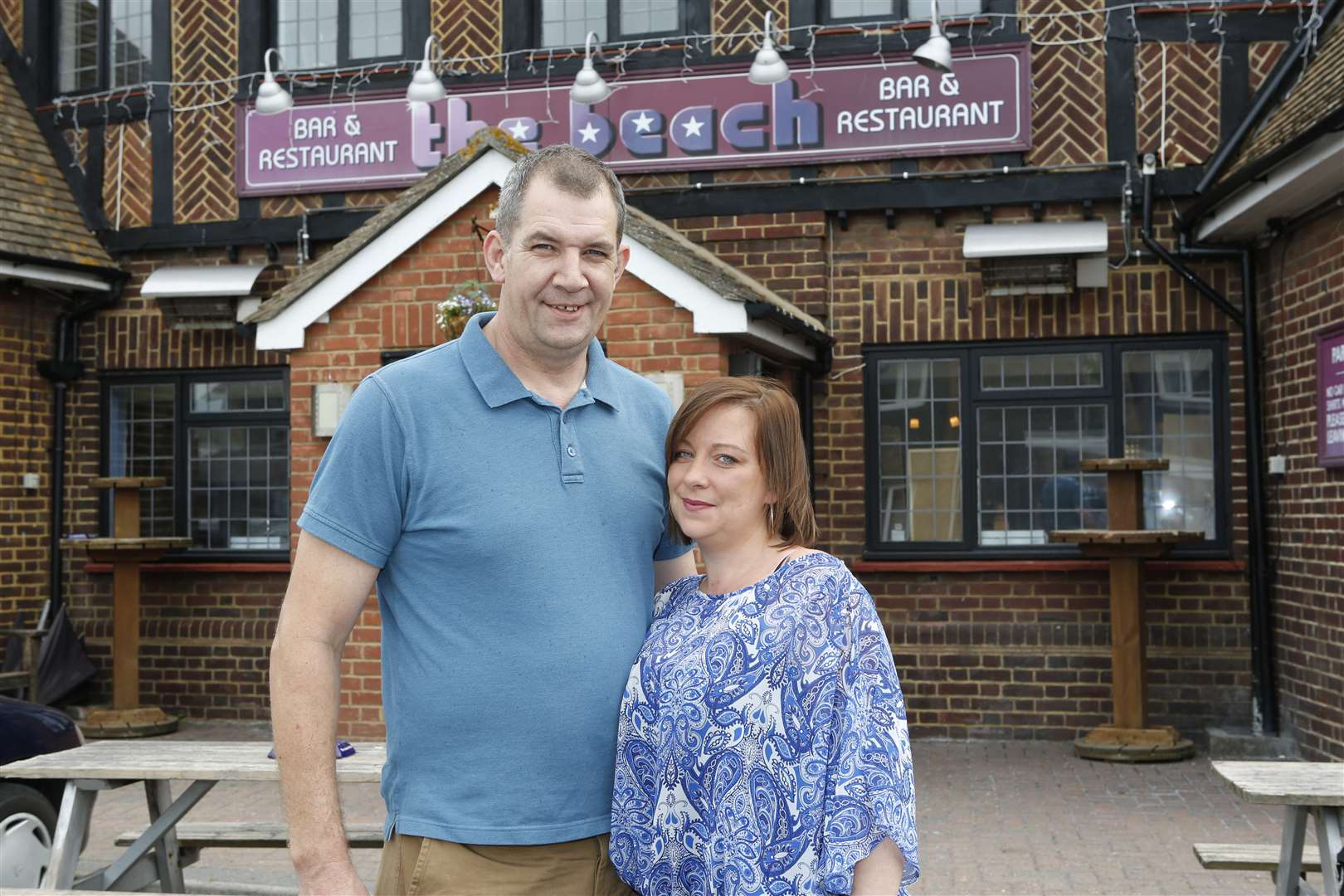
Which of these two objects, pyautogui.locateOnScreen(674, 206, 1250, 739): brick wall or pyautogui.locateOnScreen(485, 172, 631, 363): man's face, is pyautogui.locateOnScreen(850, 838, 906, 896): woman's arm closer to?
pyautogui.locateOnScreen(485, 172, 631, 363): man's face

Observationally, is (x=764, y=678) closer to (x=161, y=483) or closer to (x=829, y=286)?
(x=829, y=286)

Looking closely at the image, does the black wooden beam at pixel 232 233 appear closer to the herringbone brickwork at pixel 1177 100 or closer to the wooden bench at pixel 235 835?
the herringbone brickwork at pixel 1177 100

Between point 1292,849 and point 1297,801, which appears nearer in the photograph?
point 1297,801

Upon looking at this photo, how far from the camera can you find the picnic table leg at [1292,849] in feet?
16.4

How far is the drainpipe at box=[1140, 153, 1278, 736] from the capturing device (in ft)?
30.6

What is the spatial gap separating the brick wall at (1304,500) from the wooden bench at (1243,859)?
308cm

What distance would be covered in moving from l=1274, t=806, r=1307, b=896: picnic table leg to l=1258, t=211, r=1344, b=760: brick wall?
A: 3.38 meters

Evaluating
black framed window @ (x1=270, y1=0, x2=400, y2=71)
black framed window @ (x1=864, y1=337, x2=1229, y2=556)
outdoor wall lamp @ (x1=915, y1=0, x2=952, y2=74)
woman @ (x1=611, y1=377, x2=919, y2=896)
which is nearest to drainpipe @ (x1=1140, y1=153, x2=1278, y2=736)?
black framed window @ (x1=864, y1=337, x2=1229, y2=556)

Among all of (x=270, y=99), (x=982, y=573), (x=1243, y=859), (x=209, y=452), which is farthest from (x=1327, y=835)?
(x=209, y=452)

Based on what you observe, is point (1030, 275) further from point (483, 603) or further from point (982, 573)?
point (483, 603)

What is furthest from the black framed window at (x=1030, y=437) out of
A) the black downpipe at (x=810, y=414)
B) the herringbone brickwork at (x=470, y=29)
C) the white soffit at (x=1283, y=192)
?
the herringbone brickwork at (x=470, y=29)

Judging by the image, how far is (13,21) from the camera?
1195 centimetres

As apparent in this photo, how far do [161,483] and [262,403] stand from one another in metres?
0.96

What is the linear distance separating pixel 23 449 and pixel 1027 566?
7526 millimetres
